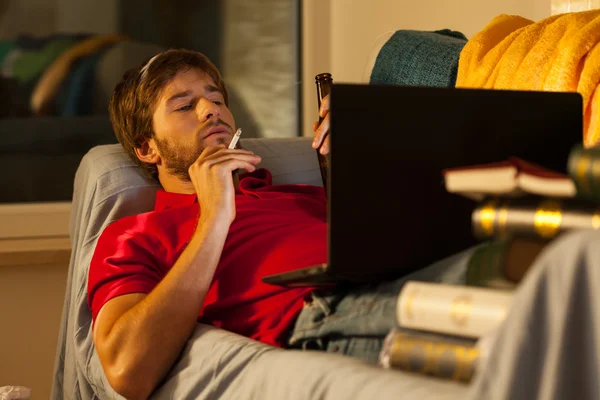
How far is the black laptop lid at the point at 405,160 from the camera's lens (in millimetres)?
1028

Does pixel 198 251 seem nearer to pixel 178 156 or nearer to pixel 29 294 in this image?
pixel 178 156

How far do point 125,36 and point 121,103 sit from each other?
108 centimetres

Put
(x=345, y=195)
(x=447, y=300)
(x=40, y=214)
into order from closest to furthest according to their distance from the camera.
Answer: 1. (x=447, y=300)
2. (x=345, y=195)
3. (x=40, y=214)

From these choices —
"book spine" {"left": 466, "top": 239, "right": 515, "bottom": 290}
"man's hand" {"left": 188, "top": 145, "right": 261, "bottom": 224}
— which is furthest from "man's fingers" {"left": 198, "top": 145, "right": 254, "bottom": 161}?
"book spine" {"left": 466, "top": 239, "right": 515, "bottom": 290}

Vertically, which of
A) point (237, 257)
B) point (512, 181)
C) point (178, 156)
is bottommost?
point (237, 257)

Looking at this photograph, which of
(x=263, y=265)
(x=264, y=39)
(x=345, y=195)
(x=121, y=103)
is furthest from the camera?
(x=264, y=39)

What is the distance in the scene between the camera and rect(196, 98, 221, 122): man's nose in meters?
1.78

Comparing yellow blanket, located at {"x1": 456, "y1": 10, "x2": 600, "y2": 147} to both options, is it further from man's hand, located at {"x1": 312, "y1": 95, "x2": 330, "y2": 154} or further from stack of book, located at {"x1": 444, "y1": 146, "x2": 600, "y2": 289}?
stack of book, located at {"x1": 444, "y1": 146, "x2": 600, "y2": 289}

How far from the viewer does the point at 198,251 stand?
1.44 metres

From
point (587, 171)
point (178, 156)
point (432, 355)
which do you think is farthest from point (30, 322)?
point (587, 171)

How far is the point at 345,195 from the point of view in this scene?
104 cm

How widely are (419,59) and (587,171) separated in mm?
1110

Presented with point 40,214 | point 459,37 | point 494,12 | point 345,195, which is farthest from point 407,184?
point 40,214

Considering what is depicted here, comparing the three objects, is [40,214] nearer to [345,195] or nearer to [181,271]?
[181,271]
